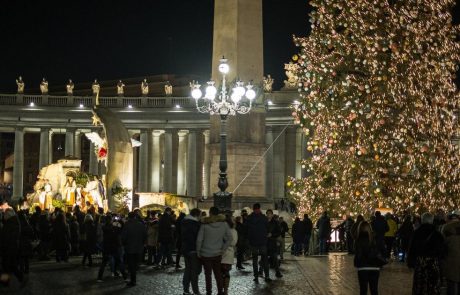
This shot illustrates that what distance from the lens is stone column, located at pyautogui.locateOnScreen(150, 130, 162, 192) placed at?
84812mm

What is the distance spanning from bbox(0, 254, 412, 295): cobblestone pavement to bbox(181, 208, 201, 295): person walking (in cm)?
86

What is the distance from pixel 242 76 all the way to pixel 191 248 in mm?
13875

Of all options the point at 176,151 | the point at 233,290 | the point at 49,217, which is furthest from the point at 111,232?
the point at 176,151

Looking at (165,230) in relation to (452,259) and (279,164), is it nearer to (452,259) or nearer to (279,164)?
(452,259)

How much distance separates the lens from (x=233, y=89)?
2998cm

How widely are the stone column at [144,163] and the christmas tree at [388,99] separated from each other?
50.3 meters

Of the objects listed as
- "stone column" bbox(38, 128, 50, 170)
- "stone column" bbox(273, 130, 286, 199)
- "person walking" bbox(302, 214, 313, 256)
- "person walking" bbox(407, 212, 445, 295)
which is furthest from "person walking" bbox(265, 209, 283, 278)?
"stone column" bbox(38, 128, 50, 170)

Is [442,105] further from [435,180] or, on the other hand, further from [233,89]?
[233,89]

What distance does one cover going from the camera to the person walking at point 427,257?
1580cm

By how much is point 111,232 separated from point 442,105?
12307 millimetres

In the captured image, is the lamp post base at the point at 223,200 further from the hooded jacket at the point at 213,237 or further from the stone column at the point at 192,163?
the stone column at the point at 192,163

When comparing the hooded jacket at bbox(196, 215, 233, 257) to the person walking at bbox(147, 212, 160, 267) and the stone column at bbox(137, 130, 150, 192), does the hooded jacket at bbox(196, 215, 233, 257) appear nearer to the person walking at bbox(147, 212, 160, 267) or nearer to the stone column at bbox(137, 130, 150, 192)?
the person walking at bbox(147, 212, 160, 267)

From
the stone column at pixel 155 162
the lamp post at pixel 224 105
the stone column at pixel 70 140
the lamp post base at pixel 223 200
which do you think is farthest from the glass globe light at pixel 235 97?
the stone column at pixel 155 162

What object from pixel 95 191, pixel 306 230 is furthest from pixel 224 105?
pixel 95 191
